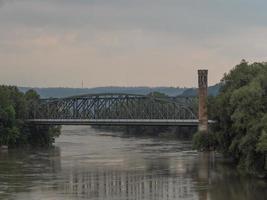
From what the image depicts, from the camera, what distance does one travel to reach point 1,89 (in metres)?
133

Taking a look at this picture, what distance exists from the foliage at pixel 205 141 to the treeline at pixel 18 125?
126 feet

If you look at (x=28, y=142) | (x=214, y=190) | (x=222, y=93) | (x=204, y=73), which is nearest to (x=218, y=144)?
(x=222, y=93)

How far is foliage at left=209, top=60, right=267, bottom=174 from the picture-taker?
6812cm

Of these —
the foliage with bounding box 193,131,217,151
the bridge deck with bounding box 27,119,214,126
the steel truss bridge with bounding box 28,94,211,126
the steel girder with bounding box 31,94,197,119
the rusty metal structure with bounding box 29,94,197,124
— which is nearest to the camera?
the foliage with bounding box 193,131,217,151

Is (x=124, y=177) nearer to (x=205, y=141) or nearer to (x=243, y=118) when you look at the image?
(x=243, y=118)

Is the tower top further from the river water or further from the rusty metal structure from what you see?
the river water

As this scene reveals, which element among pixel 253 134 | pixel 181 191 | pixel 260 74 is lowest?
pixel 181 191

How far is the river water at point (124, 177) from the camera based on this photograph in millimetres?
61656

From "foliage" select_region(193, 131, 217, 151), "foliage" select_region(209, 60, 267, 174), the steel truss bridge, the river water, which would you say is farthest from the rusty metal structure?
"foliage" select_region(209, 60, 267, 174)

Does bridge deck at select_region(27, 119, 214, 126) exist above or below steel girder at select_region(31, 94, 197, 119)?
below

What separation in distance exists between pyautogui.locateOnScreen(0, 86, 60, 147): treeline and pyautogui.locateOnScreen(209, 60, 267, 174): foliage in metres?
43.1

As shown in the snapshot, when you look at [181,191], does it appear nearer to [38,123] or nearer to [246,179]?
[246,179]

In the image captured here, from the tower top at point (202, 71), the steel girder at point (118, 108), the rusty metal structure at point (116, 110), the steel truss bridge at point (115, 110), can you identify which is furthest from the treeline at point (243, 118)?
the steel girder at point (118, 108)

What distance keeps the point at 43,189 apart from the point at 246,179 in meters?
18.7
